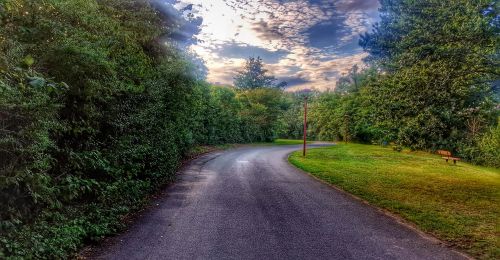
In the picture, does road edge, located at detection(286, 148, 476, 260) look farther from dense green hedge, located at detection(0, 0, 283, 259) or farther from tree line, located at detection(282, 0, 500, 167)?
dense green hedge, located at detection(0, 0, 283, 259)

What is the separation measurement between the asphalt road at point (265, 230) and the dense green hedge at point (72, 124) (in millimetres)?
983

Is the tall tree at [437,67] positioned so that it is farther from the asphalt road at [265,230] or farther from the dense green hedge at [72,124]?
the dense green hedge at [72,124]

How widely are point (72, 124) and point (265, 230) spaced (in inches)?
204

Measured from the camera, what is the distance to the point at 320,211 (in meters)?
10.2

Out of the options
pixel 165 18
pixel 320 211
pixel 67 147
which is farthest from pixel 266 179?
pixel 67 147

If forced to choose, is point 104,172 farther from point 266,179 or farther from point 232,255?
point 266,179

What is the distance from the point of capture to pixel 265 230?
319 inches

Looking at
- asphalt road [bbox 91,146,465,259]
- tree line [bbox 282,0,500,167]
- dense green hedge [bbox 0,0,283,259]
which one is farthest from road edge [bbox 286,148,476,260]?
dense green hedge [bbox 0,0,283,259]

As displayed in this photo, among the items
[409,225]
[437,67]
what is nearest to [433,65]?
[437,67]

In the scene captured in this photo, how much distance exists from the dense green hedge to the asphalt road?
0.98 metres

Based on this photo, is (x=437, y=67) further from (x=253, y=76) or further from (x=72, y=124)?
(x=253, y=76)

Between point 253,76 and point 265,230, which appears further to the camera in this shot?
point 253,76

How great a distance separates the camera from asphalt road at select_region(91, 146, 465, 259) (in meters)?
6.65

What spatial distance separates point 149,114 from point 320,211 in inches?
266
